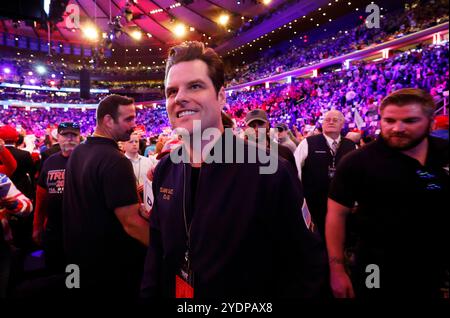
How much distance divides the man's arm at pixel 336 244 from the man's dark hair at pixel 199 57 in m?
1.29

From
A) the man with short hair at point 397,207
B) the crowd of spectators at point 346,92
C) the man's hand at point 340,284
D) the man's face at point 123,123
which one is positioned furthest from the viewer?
the crowd of spectators at point 346,92

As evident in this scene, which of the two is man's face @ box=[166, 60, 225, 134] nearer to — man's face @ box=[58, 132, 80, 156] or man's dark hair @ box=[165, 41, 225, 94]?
man's dark hair @ box=[165, 41, 225, 94]

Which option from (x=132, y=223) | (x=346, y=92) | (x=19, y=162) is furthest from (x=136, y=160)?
(x=346, y=92)

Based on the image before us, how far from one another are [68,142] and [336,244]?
3039mm

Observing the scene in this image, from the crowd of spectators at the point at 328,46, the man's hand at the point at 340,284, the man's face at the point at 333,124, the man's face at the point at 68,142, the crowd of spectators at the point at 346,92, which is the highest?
the crowd of spectators at the point at 328,46

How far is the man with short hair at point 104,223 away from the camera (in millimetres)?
2123

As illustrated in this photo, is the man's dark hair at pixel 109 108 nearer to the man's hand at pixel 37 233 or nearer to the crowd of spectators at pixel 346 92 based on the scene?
the crowd of spectators at pixel 346 92

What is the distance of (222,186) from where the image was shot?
1246mm

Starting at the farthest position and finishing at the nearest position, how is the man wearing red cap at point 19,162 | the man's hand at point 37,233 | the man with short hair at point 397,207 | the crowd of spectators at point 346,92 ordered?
the crowd of spectators at point 346,92 < the man wearing red cap at point 19,162 < the man's hand at point 37,233 < the man with short hair at point 397,207

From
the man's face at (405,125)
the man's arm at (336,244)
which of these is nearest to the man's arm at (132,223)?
the man's arm at (336,244)

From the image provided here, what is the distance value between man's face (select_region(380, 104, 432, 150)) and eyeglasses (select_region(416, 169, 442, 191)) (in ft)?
0.47

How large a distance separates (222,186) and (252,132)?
8.63 feet

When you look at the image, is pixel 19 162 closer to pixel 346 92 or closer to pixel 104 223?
pixel 104 223

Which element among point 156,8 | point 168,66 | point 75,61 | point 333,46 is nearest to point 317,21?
point 333,46
